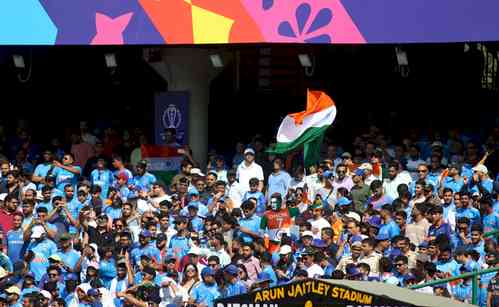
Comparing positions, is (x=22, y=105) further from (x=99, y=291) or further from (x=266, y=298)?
(x=266, y=298)

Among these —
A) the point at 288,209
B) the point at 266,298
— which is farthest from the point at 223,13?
the point at 266,298

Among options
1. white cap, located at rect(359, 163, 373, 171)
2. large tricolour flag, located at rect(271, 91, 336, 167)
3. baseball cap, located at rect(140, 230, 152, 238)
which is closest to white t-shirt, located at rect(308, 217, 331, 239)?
white cap, located at rect(359, 163, 373, 171)

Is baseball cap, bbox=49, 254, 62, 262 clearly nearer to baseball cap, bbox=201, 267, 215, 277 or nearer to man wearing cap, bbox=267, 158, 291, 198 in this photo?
baseball cap, bbox=201, 267, 215, 277

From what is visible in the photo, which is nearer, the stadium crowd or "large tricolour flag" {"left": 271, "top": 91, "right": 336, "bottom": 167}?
the stadium crowd

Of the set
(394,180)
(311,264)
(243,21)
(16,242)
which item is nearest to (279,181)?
(394,180)

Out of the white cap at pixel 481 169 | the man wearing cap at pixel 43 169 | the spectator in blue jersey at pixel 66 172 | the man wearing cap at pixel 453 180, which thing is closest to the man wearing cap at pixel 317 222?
the man wearing cap at pixel 453 180

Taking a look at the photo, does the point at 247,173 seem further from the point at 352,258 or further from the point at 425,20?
the point at 352,258

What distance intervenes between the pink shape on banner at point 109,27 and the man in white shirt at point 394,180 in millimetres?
5105

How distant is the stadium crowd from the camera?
1797cm

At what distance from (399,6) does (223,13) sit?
2637 millimetres

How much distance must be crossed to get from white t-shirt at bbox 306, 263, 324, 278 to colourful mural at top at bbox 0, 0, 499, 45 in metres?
5.33

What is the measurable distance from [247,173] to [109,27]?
11.1ft

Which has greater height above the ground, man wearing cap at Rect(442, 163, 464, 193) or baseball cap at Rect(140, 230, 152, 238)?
man wearing cap at Rect(442, 163, 464, 193)

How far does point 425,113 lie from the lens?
2458 centimetres
